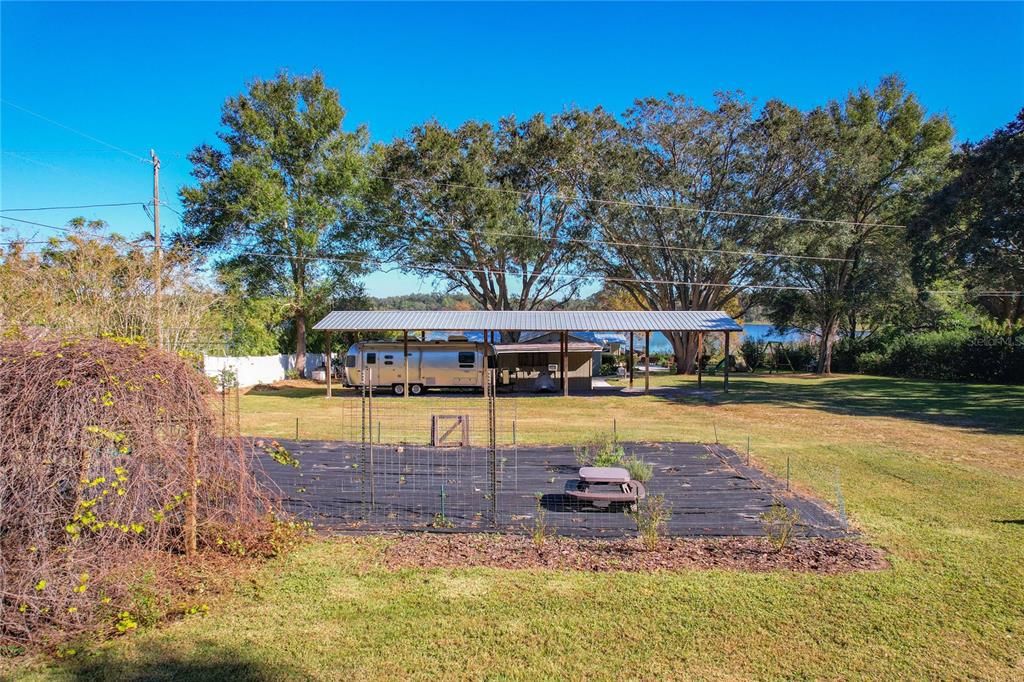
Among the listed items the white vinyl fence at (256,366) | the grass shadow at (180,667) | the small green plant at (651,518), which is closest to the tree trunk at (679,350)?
the white vinyl fence at (256,366)

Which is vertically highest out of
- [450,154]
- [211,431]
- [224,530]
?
[450,154]

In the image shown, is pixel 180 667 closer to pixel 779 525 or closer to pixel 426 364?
pixel 779 525

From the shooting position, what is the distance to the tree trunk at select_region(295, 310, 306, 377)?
31438 millimetres

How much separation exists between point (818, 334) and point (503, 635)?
3868 cm

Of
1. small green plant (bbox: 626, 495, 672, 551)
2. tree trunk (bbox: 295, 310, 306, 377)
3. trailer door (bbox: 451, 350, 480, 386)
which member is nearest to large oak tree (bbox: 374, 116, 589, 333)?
tree trunk (bbox: 295, 310, 306, 377)

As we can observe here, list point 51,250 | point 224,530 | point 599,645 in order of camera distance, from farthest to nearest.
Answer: point 51,250 → point 224,530 → point 599,645

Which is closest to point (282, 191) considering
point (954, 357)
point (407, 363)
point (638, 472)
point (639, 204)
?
point (407, 363)

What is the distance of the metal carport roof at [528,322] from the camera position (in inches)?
872

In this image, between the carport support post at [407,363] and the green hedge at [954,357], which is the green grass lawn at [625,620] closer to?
the carport support post at [407,363]

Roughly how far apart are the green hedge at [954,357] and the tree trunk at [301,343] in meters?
30.5

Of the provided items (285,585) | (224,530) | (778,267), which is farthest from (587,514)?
(778,267)

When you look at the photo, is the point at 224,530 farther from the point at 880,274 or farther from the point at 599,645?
the point at 880,274

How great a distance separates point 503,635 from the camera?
4.20 m

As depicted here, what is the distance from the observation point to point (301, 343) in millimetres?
32031
